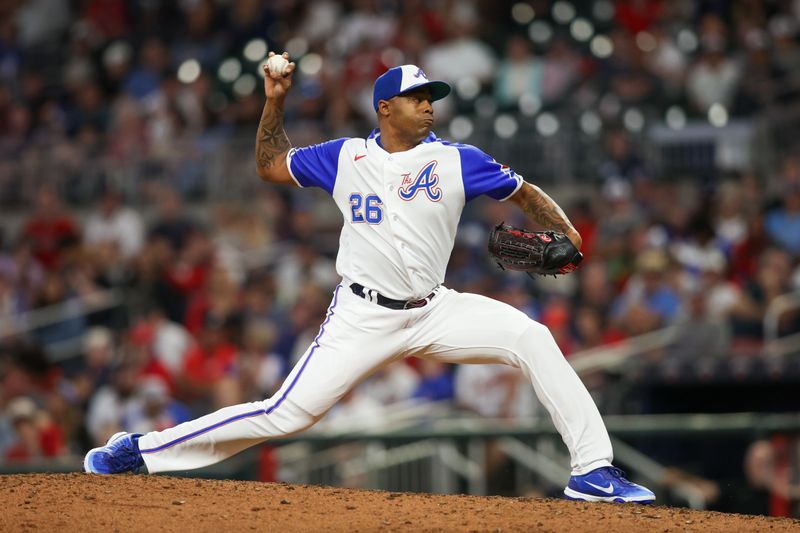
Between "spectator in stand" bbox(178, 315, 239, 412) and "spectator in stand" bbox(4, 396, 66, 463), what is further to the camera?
"spectator in stand" bbox(178, 315, 239, 412)

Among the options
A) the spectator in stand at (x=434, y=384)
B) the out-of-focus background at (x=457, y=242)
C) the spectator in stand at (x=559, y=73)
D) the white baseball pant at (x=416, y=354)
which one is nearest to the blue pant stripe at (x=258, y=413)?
the white baseball pant at (x=416, y=354)

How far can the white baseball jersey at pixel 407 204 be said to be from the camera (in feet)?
17.5

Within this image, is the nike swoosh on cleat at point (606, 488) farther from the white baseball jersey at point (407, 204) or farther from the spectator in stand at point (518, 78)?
the spectator in stand at point (518, 78)

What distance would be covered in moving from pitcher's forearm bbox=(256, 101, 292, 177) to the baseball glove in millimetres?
967

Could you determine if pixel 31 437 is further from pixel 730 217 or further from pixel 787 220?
pixel 787 220

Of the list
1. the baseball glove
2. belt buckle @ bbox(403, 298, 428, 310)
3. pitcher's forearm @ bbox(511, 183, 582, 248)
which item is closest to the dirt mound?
belt buckle @ bbox(403, 298, 428, 310)

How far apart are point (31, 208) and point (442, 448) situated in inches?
269

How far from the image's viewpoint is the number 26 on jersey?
17.6 ft

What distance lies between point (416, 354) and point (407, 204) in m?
0.63

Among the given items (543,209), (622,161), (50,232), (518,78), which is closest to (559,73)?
(518,78)

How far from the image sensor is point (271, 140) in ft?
18.4

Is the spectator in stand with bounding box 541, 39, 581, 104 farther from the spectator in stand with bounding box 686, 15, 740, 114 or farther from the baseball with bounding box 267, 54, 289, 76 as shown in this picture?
the baseball with bounding box 267, 54, 289, 76

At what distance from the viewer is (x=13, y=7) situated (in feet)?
54.8

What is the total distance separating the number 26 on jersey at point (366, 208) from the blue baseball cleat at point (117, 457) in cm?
138
